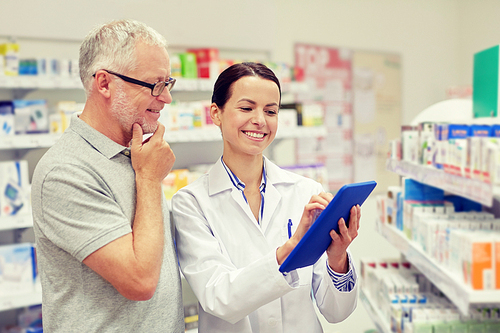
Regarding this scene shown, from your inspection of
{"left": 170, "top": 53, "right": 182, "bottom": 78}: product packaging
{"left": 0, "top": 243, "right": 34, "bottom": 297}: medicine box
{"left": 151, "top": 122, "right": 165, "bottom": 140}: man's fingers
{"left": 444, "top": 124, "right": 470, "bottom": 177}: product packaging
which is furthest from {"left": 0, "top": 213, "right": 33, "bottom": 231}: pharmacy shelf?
{"left": 444, "top": 124, "right": 470, "bottom": 177}: product packaging

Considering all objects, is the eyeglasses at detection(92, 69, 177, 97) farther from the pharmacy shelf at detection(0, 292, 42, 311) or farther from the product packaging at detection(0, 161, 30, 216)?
the pharmacy shelf at detection(0, 292, 42, 311)

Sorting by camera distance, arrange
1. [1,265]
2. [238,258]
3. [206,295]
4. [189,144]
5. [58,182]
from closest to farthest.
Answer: [58,182] → [206,295] → [238,258] → [1,265] → [189,144]

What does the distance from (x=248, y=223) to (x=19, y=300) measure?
209 centimetres

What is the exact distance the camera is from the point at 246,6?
4.37 meters

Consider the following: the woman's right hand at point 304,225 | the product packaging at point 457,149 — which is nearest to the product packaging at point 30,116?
the woman's right hand at point 304,225

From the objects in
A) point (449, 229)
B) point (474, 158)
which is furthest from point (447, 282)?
point (474, 158)

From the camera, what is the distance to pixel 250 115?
1.66 meters

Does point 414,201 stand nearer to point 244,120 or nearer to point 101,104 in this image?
point 244,120

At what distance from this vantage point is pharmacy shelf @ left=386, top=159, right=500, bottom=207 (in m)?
1.65

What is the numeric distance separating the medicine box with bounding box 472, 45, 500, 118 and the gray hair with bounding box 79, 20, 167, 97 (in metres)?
1.86

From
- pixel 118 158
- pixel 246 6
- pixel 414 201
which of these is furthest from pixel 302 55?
pixel 118 158

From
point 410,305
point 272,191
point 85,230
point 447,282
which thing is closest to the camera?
point 85,230

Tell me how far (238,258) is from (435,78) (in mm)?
5496

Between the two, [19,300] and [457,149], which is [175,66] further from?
[457,149]
